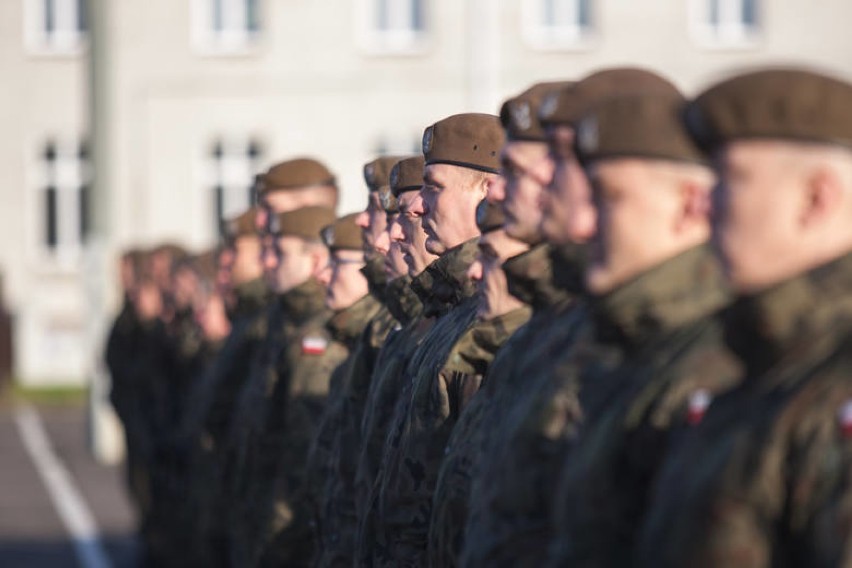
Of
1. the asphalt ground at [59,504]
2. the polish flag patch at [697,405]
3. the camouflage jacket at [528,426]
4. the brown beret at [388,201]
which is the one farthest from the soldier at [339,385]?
the asphalt ground at [59,504]

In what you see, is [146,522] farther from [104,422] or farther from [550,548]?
[550,548]

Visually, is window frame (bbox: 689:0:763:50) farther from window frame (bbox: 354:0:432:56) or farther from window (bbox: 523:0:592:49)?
window frame (bbox: 354:0:432:56)

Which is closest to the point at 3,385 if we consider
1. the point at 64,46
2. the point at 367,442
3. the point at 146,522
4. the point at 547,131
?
the point at 64,46

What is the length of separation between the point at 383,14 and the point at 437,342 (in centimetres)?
2927

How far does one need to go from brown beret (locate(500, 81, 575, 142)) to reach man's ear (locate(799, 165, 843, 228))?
1462mm

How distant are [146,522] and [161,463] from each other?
0.43 metres

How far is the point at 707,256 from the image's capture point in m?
4.07

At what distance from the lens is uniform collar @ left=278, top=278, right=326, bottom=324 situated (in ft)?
31.9

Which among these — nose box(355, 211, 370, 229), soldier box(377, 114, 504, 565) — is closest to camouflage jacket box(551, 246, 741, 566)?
soldier box(377, 114, 504, 565)

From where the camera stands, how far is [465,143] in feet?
21.4

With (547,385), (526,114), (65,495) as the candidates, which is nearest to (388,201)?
(526,114)

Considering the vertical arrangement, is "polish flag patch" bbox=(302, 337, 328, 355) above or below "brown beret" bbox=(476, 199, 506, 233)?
below

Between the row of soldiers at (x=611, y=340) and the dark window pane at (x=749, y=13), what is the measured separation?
→ 27.6 metres

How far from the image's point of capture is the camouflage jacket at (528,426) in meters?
4.30
